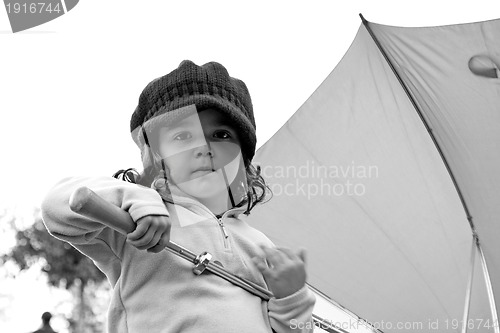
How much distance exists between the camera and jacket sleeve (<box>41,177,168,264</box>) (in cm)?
118

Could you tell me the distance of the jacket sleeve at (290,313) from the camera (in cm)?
141

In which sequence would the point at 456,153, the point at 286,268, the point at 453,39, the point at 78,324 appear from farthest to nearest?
the point at 78,324
the point at 456,153
the point at 453,39
the point at 286,268

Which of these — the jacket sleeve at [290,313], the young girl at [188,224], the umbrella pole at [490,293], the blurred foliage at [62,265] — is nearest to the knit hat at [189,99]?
the young girl at [188,224]

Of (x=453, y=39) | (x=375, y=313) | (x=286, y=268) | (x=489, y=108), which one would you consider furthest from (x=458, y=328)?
(x=286, y=268)

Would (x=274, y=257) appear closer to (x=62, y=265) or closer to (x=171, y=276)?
(x=171, y=276)

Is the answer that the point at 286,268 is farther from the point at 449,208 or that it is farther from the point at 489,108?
the point at 449,208

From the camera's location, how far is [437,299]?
2832mm

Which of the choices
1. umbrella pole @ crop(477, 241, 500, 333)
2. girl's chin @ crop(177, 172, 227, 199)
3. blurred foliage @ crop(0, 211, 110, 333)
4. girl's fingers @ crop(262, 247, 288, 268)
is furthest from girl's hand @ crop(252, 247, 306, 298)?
blurred foliage @ crop(0, 211, 110, 333)

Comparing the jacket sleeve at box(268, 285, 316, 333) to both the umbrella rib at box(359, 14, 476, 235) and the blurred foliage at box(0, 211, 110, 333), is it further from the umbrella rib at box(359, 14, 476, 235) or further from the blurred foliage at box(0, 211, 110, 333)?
the blurred foliage at box(0, 211, 110, 333)

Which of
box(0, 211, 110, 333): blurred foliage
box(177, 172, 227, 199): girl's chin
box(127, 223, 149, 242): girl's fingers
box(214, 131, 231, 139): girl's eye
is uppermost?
box(0, 211, 110, 333): blurred foliage

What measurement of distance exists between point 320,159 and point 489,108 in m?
0.70

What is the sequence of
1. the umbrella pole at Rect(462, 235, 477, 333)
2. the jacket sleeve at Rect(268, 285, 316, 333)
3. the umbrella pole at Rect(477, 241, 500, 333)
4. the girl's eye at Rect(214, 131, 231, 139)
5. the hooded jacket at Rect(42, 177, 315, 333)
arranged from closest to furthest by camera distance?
the hooded jacket at Rect(42, 177, 315, 333) < the jacket sleeve at Rect(268, 285, 316, 333) < the girl's eye at Rect(214, 131, 231, 139) < the umbrella pole at Rect(477, 241, 500, 333) < the umbrella pole at Rect(462, 235, 477, 333)

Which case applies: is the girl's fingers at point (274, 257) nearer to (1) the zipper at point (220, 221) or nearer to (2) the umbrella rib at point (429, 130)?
(1) the zipper at point (220, 221)

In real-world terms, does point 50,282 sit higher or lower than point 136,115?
higher
